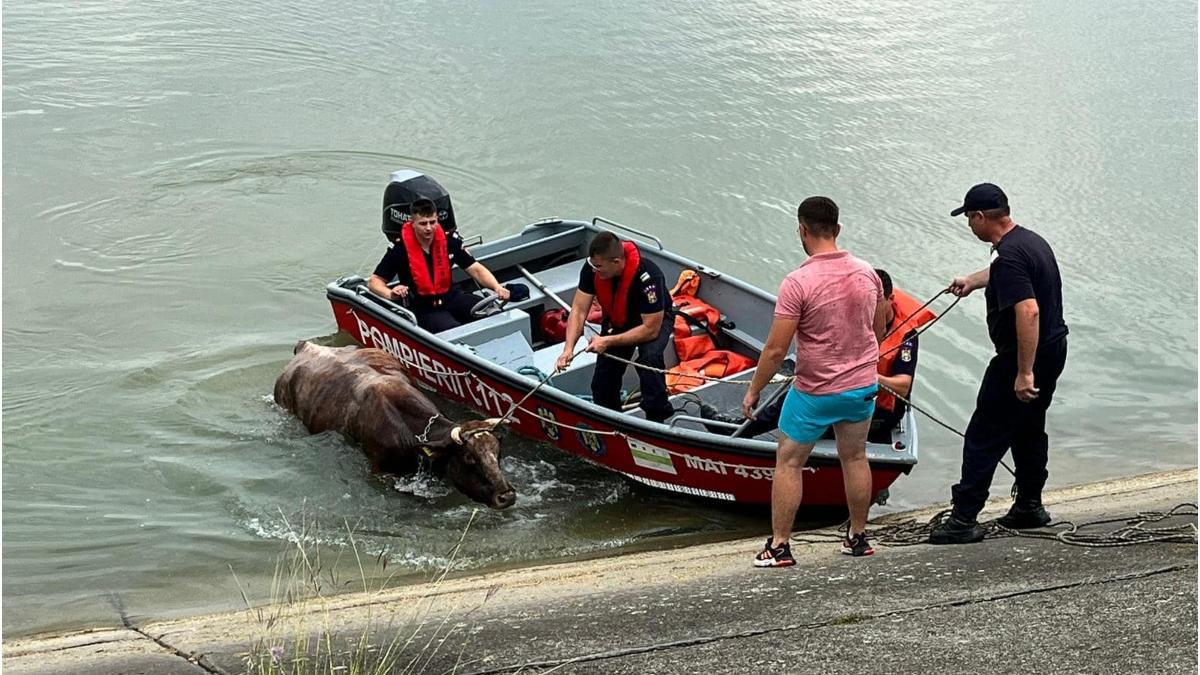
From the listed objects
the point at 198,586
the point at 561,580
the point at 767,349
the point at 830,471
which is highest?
the point at 767,349

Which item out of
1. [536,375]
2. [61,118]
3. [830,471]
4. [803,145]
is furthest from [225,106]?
[830,471]

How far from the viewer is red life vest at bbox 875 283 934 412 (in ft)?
26.0

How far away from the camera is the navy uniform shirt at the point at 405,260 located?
10.5m

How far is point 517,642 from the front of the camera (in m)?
5.62

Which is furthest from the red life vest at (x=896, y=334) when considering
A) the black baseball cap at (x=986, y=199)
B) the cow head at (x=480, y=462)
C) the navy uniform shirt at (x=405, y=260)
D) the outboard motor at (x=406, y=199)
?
the outboard motor at (x=406, y=199)

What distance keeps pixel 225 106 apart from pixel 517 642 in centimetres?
1497

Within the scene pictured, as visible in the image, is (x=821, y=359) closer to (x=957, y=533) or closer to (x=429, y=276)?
(x=957, y=533)

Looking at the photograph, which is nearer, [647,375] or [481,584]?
[481,584]

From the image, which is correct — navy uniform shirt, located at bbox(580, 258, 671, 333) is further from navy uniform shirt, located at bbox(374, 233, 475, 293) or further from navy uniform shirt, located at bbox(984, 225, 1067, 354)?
navy uniform shirt, located at bbox(984, 225, 1067, 354)

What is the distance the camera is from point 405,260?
1048 centimetres

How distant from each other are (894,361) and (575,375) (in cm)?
270

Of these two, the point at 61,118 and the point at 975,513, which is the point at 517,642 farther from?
the point at 61,118

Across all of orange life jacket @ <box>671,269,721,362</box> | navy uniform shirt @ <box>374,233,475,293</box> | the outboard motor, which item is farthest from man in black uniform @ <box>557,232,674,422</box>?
the outboard motor

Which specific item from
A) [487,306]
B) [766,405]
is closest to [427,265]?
[487,306]
